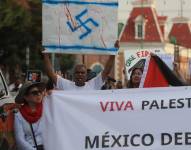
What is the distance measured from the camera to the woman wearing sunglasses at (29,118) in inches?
244

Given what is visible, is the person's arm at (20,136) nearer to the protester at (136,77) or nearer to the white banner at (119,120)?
the white banner at (119,120)

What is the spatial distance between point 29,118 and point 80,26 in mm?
2236

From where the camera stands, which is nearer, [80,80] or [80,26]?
[80,80]

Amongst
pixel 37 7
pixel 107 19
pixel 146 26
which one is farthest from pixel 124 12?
pixel 107 19

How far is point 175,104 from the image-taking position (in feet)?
20.5

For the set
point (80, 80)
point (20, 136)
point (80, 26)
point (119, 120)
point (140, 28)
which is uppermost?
point (80, 26)

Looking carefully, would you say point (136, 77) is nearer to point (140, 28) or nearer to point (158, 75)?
point (158, 75)

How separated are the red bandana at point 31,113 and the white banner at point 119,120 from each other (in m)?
0.07

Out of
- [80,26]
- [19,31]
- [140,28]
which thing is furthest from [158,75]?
[140,28]

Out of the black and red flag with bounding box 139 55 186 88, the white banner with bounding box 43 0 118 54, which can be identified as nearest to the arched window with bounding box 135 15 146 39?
the white banner with bounding box 43 0 118 54

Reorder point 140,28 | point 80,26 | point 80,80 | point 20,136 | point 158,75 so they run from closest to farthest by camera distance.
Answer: point 20,136 < point 158,75 < point 80,80 < point 80,26 < point 140,28

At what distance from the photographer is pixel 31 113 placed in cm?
625

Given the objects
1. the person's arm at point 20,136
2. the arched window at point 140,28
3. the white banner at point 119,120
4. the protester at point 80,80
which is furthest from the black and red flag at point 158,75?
the arched window at point 140,28

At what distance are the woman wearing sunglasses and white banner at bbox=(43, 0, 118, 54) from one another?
1.83 m
